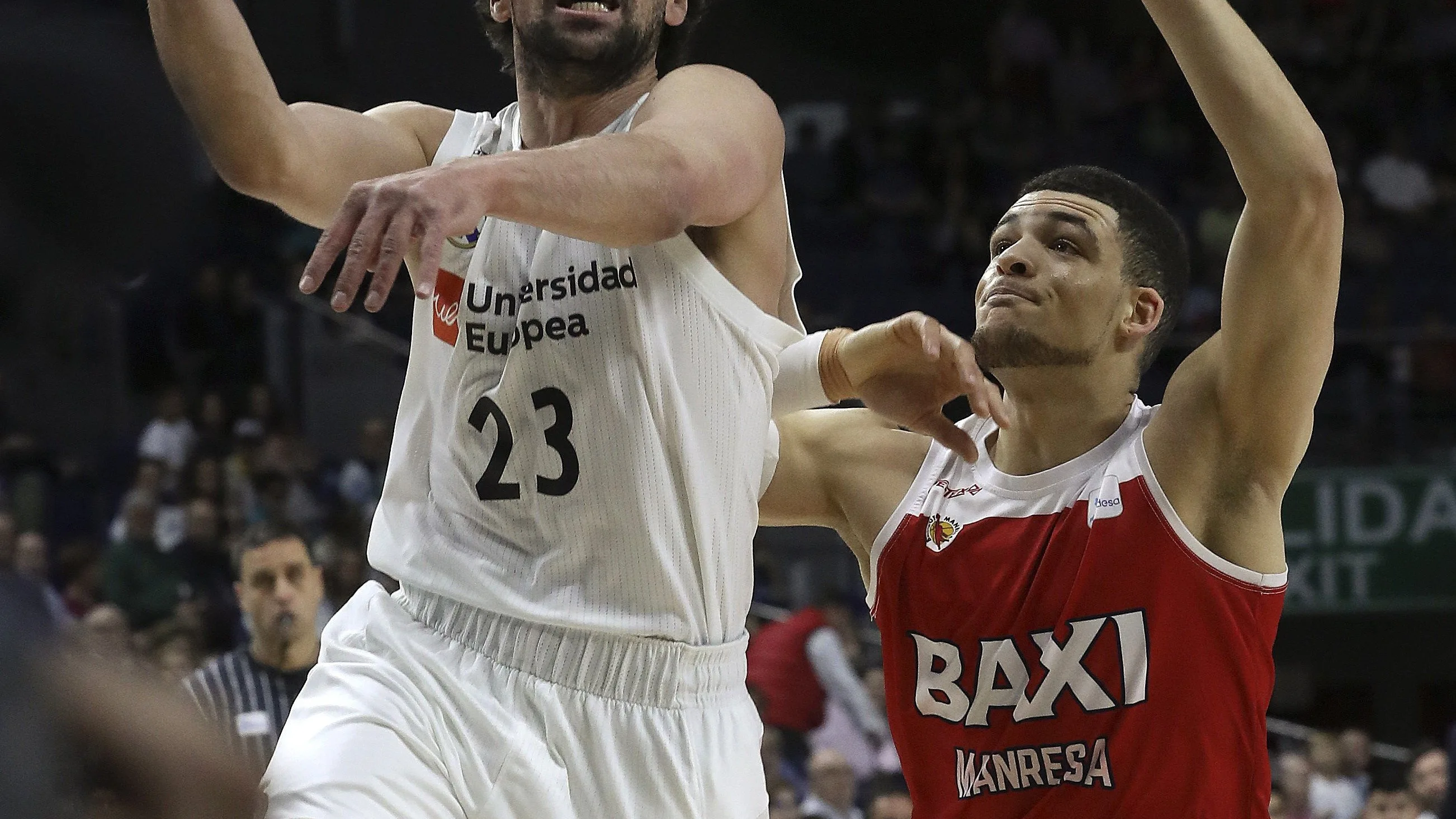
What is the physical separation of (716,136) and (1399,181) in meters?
13.6

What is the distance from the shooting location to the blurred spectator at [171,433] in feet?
37.9

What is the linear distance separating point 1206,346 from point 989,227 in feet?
38.1

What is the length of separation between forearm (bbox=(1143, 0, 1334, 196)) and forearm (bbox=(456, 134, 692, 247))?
1.05m

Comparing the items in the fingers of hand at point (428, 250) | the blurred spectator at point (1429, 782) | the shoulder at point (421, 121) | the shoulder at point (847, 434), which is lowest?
the blurred spectator at point (1429, 782)

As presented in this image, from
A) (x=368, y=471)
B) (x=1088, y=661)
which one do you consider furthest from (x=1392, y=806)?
(x=368, y=471)

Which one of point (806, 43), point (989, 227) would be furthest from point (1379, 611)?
point (806, 43)

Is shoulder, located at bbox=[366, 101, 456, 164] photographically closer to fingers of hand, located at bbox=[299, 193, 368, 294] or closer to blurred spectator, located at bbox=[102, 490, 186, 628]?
fingers of hand, located at bbox=[299, 193, 368, 294]

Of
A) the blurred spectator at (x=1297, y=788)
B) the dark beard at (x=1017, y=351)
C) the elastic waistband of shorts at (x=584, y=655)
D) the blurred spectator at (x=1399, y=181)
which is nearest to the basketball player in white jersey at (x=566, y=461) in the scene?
the elastic waistband of shorts at (x=584, y=655)

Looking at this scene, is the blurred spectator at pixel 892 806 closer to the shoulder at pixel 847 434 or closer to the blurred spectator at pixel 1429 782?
the blurred spectator at pixel 1429 782

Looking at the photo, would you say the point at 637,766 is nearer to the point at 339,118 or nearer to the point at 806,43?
the point at 339,118

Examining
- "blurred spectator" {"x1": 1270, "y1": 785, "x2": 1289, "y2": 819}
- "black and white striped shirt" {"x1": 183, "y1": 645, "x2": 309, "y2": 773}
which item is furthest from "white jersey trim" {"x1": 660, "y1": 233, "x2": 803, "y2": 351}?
"blurred spectator" {"x1": 1270, "y1": 785, "x2": 1289, "y2": 819}

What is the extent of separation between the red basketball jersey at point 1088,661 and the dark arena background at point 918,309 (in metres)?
0.13

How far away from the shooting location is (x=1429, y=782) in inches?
353

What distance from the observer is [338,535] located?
10.3 meters
